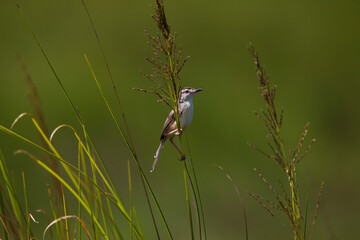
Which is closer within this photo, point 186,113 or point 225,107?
point 186,113

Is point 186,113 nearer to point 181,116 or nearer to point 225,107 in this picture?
point 181,116

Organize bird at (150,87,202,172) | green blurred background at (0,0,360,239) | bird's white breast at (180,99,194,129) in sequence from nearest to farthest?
bird's white breast at (180,99,194,129), bird at (150,87,202,172), green blurred background at (0,0,360,239)

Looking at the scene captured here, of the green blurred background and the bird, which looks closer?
the bird

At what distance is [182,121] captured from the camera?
17.3ft

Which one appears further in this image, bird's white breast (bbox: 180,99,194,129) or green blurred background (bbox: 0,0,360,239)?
green blurred background (bbox: 0,0,360,239)

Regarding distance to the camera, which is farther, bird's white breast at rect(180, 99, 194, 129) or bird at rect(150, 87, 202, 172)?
bird at rect(150, 87, 202, 172)

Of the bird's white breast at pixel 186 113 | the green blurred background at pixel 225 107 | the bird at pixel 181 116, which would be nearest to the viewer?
the bird's white breast at pixel 186 113

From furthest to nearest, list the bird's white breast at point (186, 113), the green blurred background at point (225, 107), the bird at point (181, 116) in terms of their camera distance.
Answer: the green blurred background at point (225, 107), the bird at point (181, 116), the bird's white breast at point (186, 113)

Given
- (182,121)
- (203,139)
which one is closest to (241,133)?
(203,139)

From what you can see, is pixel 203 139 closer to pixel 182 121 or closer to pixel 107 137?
pixel 107 137

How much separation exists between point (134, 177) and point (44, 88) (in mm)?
3069

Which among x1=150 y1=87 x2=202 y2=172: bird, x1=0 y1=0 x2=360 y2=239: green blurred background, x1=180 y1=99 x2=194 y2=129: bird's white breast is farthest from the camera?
x1=0 y1=0 x2=360 y2=239: green blurred background

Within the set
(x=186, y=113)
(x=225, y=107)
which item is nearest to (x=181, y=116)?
(x=186, y=113)

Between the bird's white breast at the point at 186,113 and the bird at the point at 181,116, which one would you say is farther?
the bird at the point at 181,116
